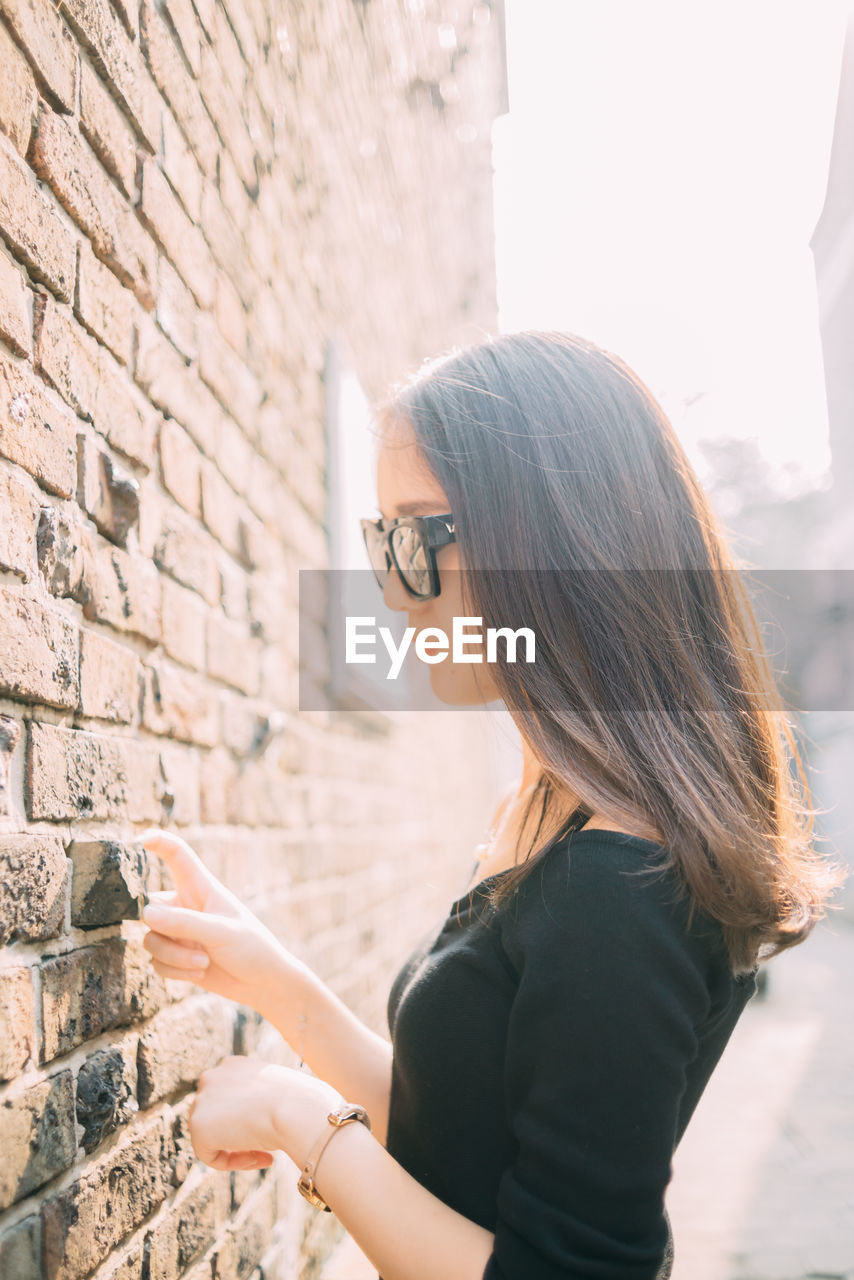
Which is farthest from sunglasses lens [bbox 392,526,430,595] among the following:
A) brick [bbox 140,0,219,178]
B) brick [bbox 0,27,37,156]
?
brick [bbox 140,0,219,178]

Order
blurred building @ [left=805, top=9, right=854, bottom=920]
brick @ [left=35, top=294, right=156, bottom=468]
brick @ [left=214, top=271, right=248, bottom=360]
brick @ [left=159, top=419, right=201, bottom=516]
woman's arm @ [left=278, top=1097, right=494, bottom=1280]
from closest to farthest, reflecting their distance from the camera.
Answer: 1. woman's arm @ [left=278, top=1097, right=494, bottom=1280]
2. brick @ [left=35, top=294, right=156, bottom=468]
3. brick @ [left=159, top=419, right=201, bottom=516]
4. brick @ [left=214, top=271, right=248, bottom=360]
5. blurred building @ [left=805, top=9, right=854, bottom=920]

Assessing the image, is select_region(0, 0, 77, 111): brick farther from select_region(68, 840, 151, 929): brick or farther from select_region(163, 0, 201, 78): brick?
select_region(68, 840, 151, 929): brick

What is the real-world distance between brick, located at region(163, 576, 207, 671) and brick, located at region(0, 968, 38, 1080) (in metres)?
0.68

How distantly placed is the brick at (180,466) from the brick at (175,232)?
316 millimetres

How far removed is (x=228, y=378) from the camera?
211cm

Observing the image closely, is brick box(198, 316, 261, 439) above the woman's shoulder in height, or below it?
above

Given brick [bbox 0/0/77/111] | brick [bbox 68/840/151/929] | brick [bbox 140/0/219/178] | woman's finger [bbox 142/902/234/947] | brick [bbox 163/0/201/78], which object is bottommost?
woman's finger [bbox 142/902/234/947]

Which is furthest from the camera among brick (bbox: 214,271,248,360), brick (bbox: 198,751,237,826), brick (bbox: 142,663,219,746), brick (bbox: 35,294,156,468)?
brick (bbox: 214,271,248,360)

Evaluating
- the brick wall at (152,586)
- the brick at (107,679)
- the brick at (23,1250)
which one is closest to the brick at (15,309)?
the brick wall at (152,586)

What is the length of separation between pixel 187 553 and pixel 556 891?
101 cm

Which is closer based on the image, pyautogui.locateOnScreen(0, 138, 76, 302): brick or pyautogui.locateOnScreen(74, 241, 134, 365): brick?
pyautogui.locateOnScreen(0, 138, 76, 302): brick

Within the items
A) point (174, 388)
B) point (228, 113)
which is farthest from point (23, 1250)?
point (228, 113)

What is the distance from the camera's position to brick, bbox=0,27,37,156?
110cm

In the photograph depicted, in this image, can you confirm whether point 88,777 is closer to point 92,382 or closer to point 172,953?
point 172,953
